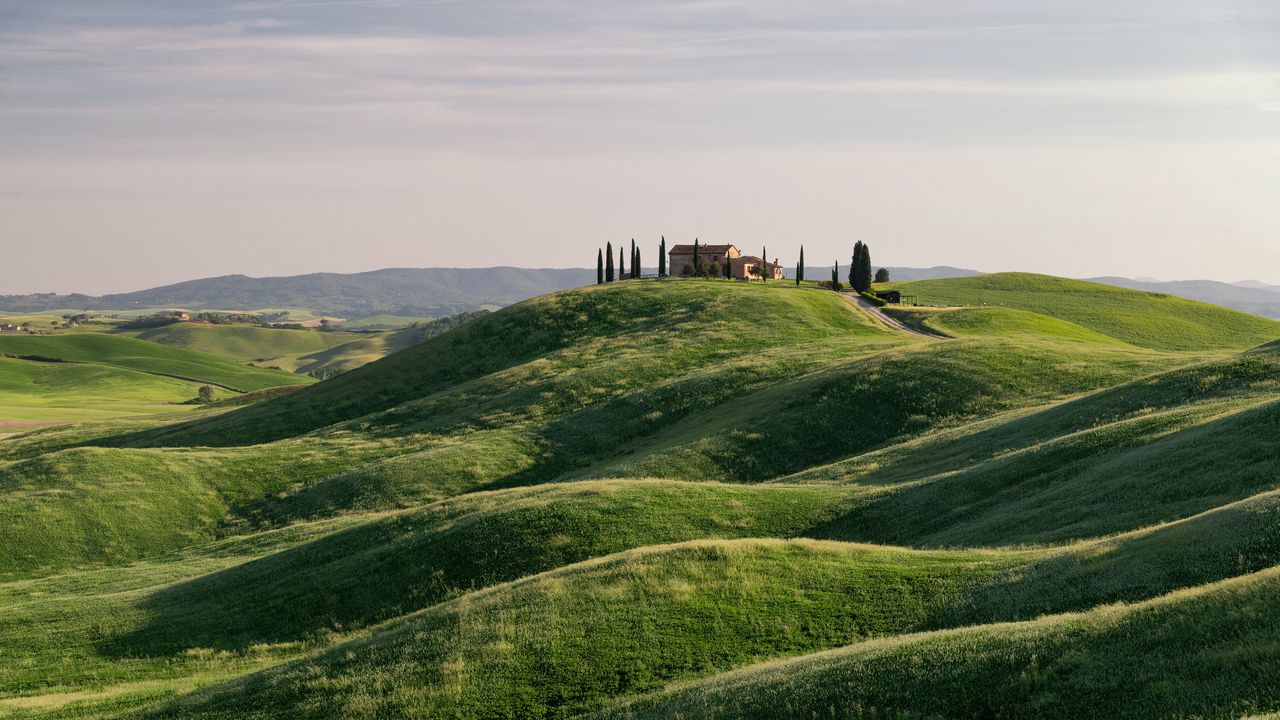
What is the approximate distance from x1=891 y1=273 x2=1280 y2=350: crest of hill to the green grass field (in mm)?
49328

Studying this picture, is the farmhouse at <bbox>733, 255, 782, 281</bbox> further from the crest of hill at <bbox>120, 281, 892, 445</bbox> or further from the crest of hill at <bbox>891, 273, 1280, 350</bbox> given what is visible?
the crest of hill at <bbox>120, 281, 892, 445</bbox>

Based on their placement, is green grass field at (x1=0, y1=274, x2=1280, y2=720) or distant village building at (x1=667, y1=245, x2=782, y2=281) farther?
distant village building at (x1=667, y1=245, x2=782, y2=281)

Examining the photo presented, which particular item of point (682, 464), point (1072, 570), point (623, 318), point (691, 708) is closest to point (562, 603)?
point (691, 708)

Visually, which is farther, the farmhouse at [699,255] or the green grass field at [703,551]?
the farmhouse at [699,255]

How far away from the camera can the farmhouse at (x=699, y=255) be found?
566 ft

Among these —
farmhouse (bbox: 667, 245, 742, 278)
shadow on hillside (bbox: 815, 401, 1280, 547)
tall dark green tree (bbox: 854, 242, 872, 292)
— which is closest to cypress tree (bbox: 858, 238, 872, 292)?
tall dark green tree (bbox: 854, 242, 872, 292)

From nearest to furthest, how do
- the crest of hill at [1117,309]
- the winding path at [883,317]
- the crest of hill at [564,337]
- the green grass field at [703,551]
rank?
the green grass field at [703,551]
the crest of hill at [564,337]
the winding path at [883,317]
the crest of hill at [1117,309]

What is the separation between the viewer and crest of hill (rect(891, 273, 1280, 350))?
409 ft

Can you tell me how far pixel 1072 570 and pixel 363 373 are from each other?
337 feet

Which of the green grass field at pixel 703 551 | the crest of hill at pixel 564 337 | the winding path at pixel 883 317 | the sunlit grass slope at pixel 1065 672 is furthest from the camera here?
the winding path at pixel 883 317

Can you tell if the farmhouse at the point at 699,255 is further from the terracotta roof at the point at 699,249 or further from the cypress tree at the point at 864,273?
the cypress tree at the point at 864,273

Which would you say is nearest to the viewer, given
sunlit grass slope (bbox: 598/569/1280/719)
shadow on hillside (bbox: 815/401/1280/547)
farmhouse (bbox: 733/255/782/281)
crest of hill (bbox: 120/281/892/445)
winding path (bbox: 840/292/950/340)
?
sunlit grass slope (bbox: 598/569/1280/719)

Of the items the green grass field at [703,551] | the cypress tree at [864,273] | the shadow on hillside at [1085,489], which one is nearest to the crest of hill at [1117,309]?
the cypress tree at [864,273]

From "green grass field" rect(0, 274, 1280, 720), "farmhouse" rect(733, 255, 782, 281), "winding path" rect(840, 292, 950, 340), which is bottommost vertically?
"green grass field" rect(0, 274, 1280, 720)
